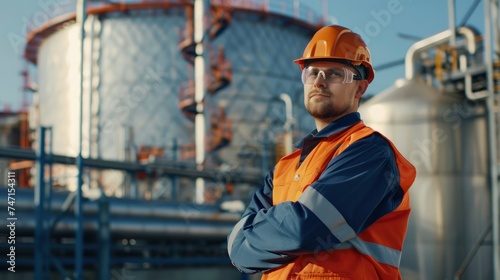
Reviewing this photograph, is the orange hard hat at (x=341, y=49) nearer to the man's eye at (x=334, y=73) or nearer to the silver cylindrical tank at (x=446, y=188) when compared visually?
the man's eye at (x=334, y=73)

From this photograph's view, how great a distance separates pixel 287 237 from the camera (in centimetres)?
152

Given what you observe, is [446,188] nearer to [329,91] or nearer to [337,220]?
[329,91]

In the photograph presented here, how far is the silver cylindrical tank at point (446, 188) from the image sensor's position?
331 inches

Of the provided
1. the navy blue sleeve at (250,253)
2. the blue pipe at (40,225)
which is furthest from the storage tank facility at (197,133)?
the navy blue sleeve at (250,253)

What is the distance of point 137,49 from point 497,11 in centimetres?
916

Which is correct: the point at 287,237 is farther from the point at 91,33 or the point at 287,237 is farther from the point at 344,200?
the point at 91,33

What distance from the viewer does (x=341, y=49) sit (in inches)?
68.8

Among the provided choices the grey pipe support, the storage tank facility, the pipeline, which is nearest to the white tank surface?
the storage tank facility

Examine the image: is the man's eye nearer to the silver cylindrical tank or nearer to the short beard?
the short beard

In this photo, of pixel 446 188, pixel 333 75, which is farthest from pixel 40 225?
pixel 333 75

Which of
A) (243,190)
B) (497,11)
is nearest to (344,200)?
(497,11)

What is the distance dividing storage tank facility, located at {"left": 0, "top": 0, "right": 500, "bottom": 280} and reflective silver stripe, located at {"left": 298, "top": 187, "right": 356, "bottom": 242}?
141 centimetres

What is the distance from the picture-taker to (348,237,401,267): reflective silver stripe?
5.10 ft

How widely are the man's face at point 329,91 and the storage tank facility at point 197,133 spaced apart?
1.32 m
